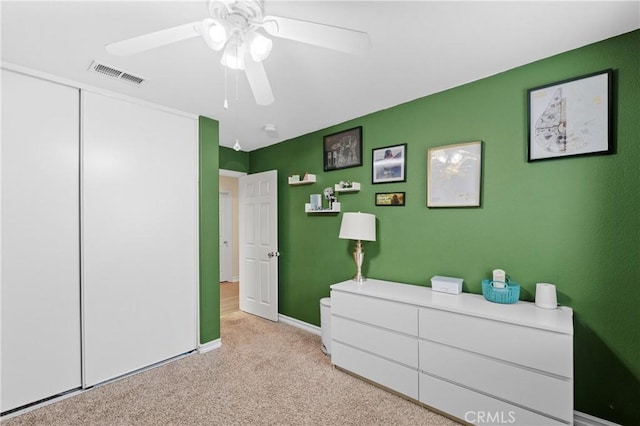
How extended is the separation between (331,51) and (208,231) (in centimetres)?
217

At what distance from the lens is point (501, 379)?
1.79 m

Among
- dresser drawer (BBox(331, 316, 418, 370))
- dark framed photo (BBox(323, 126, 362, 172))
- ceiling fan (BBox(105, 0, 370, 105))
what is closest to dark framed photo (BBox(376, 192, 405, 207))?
dark framed photo (BBox(323, 126, 362, 172))

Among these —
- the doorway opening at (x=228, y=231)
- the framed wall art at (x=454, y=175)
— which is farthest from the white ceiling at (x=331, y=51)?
the doorway opening at (x=228, y=231)

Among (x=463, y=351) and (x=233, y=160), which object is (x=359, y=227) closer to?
(x=463, y=351)

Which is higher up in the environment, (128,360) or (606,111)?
(606,111)

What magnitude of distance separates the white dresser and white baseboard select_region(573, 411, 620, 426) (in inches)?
17.7

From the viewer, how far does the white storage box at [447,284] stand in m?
2.25

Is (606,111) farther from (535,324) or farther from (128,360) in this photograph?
(128,360)

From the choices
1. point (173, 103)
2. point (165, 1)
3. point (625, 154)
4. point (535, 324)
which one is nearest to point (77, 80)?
point (173, 103)

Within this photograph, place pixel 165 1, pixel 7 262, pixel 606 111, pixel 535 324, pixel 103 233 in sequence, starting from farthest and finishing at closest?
pixel 103 233 → pixel 7 262 → pixel 606 111 → pixel 535 324 → pixel 165 1

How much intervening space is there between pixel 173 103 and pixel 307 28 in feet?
6.60

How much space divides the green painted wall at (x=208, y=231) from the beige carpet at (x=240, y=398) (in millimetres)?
367

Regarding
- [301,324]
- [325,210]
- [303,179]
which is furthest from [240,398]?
[303,179]

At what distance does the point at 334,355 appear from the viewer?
264 cm
